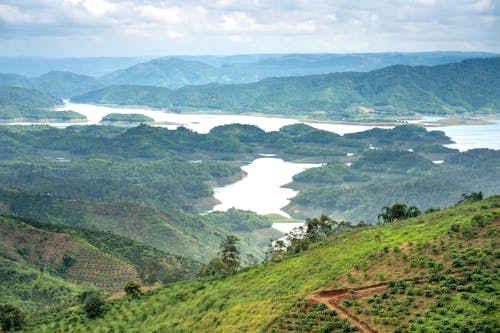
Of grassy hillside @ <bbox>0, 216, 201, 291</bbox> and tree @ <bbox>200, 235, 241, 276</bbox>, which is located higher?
tree @ <bbox>200, 235, 241, 276</bbox>

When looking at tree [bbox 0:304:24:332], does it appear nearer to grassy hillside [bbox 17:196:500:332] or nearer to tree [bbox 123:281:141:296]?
grassy hillside [bbox 17:196:500:332]

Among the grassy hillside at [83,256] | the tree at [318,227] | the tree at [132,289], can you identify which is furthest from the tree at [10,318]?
the tree at [318,227]

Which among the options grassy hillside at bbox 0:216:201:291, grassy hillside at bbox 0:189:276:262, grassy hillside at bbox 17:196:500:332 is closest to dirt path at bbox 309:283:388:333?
grassy hillside at bbox 17:196:500:332

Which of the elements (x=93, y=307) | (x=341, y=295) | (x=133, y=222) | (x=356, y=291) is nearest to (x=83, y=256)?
(x=93, y=307)

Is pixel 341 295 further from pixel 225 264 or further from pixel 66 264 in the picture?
pixel 66 264

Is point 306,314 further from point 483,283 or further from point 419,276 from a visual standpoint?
point 483,283

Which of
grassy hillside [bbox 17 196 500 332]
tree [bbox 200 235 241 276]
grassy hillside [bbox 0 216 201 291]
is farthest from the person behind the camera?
grassy hillside [bbox 0 216 201 291]
